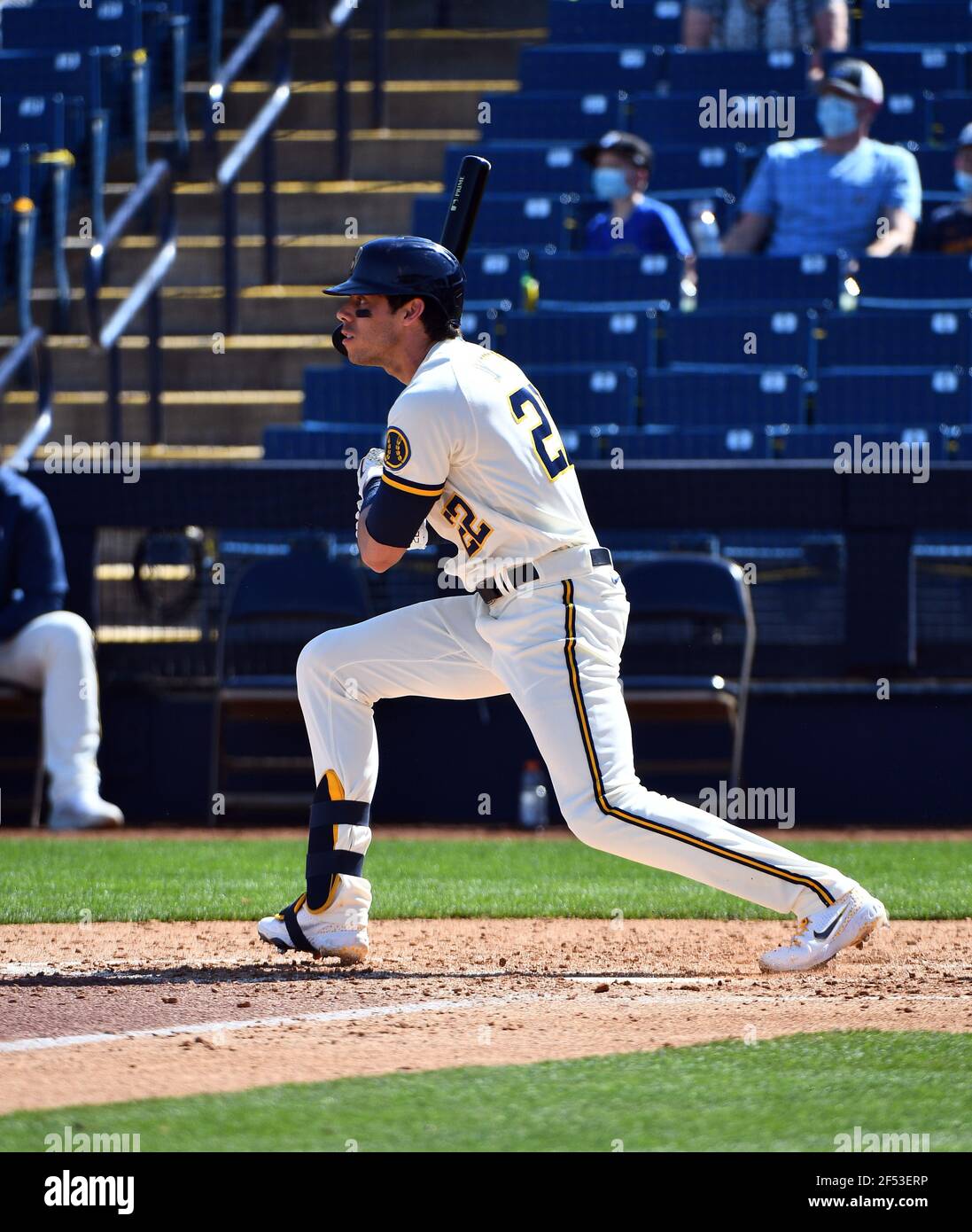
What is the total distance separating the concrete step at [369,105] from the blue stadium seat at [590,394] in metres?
4.28

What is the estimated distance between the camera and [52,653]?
7.92m

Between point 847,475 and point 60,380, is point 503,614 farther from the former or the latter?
point 60,380

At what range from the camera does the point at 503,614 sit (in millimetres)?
4602

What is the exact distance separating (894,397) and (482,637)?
188 inches

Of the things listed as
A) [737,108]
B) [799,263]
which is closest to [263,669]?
[799,263]

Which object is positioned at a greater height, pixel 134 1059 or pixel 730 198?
pixel 730 198

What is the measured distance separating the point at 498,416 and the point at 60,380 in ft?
25.0

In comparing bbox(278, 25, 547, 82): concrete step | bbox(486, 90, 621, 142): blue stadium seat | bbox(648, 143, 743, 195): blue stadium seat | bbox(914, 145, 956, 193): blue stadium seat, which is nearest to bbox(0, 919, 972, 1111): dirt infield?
bbox(914, 145, 956, 193): blue stadium seat

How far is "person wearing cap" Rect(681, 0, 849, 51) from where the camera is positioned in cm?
1207

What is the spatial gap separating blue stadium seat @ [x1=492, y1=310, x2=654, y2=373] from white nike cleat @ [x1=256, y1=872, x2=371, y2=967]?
5.10 metres

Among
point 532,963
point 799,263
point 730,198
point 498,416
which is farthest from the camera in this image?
point 730,198

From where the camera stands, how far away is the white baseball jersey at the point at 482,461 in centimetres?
446

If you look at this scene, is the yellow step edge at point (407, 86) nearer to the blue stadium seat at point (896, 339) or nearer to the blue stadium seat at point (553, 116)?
the blue stadium seat at point (553, 116)

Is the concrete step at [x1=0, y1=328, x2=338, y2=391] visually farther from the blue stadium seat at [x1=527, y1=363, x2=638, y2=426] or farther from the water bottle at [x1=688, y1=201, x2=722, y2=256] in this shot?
the blue stadium seat at [x1=527, y1=363, x2=638, y2=426]
